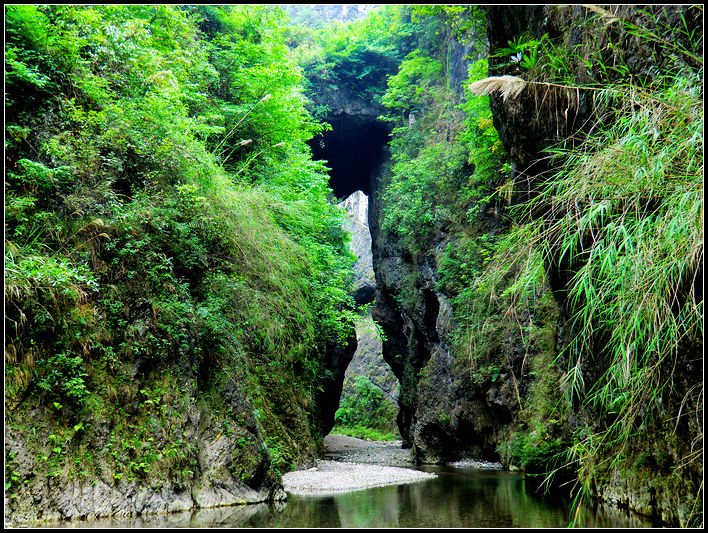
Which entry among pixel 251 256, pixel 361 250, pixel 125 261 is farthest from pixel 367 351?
pixel 125 261

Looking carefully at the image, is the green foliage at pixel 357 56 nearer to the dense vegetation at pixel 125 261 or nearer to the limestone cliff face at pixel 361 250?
the dense vegetation at pixel 125 261

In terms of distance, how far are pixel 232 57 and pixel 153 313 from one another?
29.8 ft

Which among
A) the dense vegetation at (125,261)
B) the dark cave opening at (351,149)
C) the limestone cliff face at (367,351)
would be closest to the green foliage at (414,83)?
the dark cave opening at (351,149)

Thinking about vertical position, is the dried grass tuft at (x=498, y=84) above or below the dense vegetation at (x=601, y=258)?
above

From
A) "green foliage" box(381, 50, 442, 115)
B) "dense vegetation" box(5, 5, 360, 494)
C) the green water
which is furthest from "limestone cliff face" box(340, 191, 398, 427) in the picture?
the green water

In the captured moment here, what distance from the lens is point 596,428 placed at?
20.3ft

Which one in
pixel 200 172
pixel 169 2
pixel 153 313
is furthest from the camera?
pixel 169 2

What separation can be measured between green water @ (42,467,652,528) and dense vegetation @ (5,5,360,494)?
0.88 meters

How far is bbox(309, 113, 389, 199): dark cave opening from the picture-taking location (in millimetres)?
24047

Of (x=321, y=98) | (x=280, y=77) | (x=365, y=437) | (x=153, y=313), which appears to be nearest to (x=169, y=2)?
(x=280, y=77)

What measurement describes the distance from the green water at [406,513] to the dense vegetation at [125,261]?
2.89 feet

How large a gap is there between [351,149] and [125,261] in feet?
68.0

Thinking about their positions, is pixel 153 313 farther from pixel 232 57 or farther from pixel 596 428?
pixel 232 57

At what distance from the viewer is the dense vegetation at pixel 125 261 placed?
212 inches
